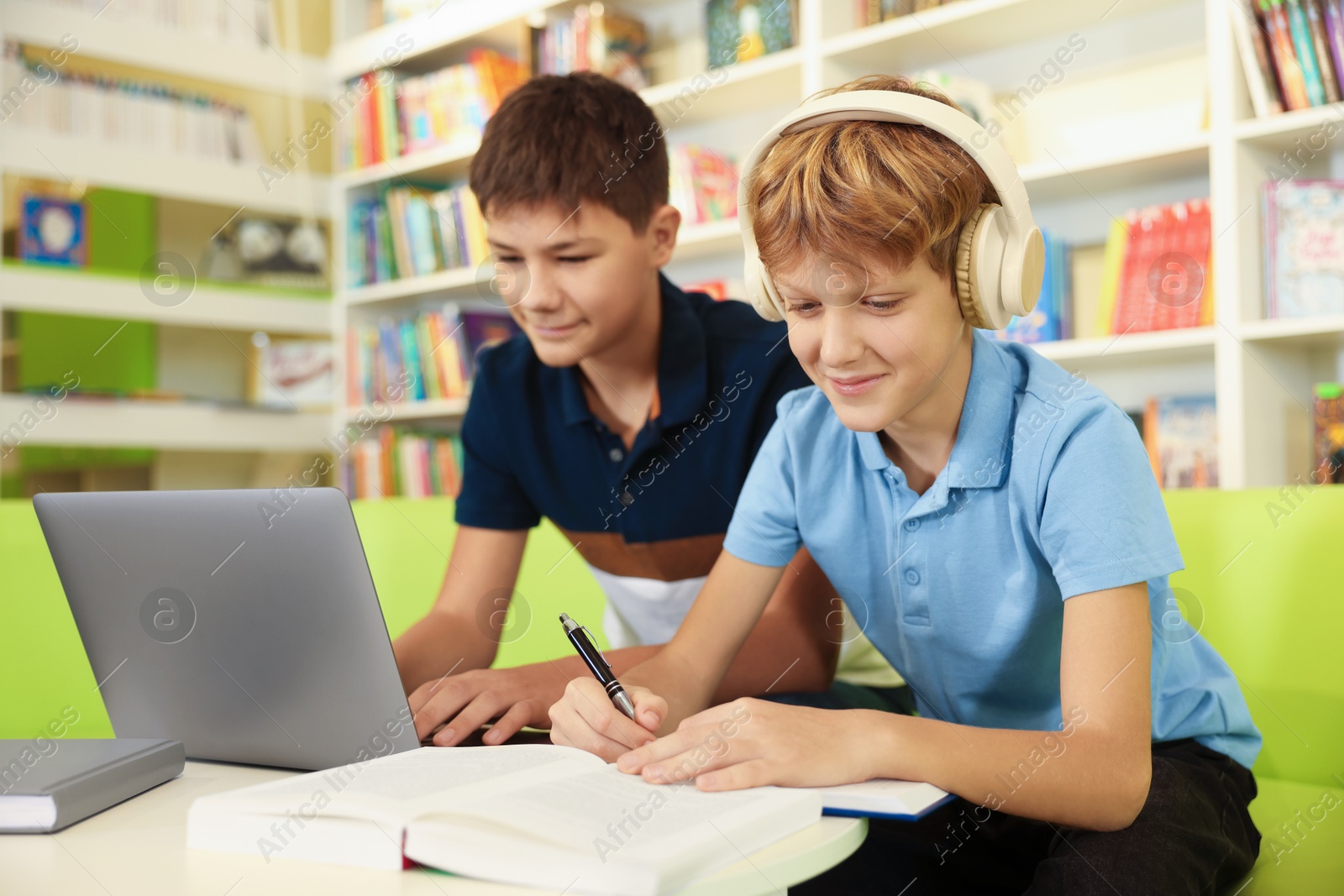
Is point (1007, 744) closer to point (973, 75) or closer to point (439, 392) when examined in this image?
point (973, 75)

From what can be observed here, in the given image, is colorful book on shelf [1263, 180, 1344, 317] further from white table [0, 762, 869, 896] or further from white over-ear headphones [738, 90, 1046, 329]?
white table [0, 762, 869, 896]

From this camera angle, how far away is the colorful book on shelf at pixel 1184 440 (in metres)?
2.16

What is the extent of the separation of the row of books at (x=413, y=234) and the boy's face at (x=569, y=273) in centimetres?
174

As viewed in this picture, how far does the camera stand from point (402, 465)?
341cm

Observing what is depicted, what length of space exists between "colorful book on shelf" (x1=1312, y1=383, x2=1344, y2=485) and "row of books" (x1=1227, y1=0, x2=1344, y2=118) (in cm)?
50

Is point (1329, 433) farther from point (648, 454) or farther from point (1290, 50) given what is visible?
point (648, 454)

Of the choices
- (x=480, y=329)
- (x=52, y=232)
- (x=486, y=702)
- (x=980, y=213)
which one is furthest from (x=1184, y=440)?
(x=52, y=232)

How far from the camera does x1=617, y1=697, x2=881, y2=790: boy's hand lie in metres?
0.68

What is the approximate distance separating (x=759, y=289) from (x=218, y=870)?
0.64m

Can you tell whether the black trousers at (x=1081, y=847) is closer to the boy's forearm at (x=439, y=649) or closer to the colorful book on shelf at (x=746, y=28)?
the boy's forearm at (x=439, y=649)

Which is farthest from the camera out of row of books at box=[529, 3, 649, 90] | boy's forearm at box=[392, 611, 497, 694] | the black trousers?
row of books at box=[529, 3, 649, 90]

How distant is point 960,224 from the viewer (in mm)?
930

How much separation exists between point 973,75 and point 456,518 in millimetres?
1661

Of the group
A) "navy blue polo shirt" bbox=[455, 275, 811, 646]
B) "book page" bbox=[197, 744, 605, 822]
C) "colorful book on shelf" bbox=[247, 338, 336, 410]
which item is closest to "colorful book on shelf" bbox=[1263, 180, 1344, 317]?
"navy blue polo shirt" bbox=[455, 275, 811, 646]
